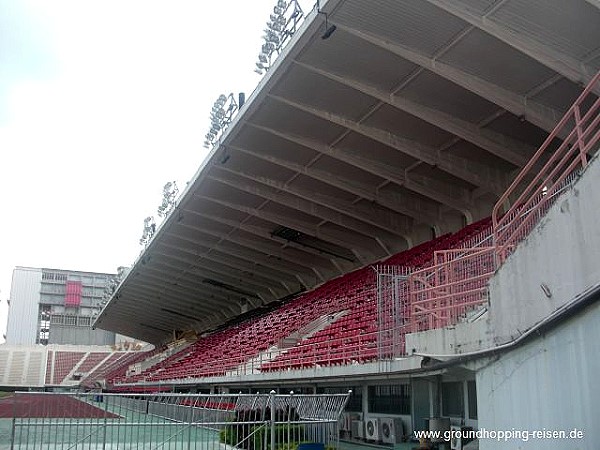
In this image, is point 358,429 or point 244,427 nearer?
point 244,427

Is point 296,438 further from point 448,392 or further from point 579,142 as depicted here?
point 579,142

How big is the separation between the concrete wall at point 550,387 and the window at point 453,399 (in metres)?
4.60

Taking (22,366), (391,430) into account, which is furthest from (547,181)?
(22,366)

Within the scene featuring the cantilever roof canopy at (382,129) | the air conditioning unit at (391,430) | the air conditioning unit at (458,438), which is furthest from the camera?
the air conditioning unit at (391,430)

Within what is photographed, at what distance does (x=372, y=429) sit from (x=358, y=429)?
940mm

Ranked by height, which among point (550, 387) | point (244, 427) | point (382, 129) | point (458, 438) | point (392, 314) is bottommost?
point (458, 438)

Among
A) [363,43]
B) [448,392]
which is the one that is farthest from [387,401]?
[363,43]

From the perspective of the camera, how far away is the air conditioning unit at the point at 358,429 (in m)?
15.1

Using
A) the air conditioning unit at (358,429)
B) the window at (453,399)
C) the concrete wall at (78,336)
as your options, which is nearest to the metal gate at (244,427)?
A: the window at (453,399)

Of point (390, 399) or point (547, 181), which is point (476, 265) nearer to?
point (547, 181)

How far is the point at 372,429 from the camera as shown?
14367 mm

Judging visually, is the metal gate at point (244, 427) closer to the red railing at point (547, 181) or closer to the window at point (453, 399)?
the window at point (453, 399)

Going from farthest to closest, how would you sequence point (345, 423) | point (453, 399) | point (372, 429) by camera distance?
1. point (345, 423)
2. point (372, 429)
3. point (453, 399)

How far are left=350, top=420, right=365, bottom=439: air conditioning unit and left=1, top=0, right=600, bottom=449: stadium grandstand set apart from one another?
0.21 feet
